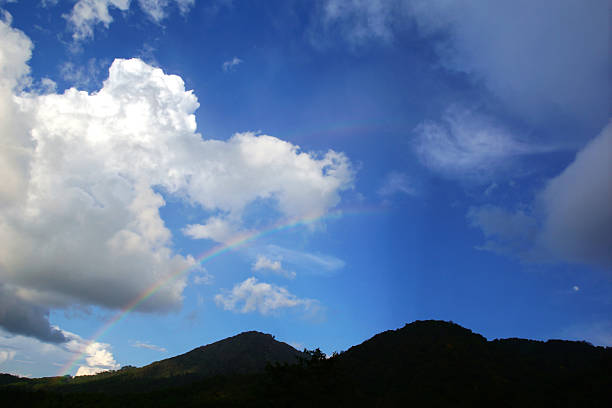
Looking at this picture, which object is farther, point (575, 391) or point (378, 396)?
point (378, 396)

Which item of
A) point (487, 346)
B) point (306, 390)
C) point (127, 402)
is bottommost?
point (127, 402)

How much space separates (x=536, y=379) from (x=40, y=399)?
203 meters

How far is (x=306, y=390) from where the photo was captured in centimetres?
7031

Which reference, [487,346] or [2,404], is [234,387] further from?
[487,346]

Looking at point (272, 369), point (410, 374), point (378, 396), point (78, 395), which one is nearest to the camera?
point (272, 369)

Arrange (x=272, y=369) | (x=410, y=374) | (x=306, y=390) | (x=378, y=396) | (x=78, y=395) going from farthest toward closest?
1. (x=410, y=374)
2. (x=78, y=395)
3. (x=378, y=396)
4. (x=272, y=369)
5. (x=306, y=390)

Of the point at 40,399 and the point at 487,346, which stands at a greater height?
the point at 487,346

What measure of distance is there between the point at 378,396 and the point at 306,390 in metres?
83.9

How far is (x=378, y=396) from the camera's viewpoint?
139 metres

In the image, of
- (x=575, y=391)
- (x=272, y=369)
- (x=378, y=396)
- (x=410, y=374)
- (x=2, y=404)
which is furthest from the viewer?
(x=410, y=374)

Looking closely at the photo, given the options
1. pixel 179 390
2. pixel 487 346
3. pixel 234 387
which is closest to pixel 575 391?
pixel 487 346

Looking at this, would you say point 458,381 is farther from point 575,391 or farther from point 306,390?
point 306,390

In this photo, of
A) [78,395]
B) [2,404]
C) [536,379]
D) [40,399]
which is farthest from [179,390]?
[536,379]

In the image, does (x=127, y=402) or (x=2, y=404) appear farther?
(x=127, y=402)
